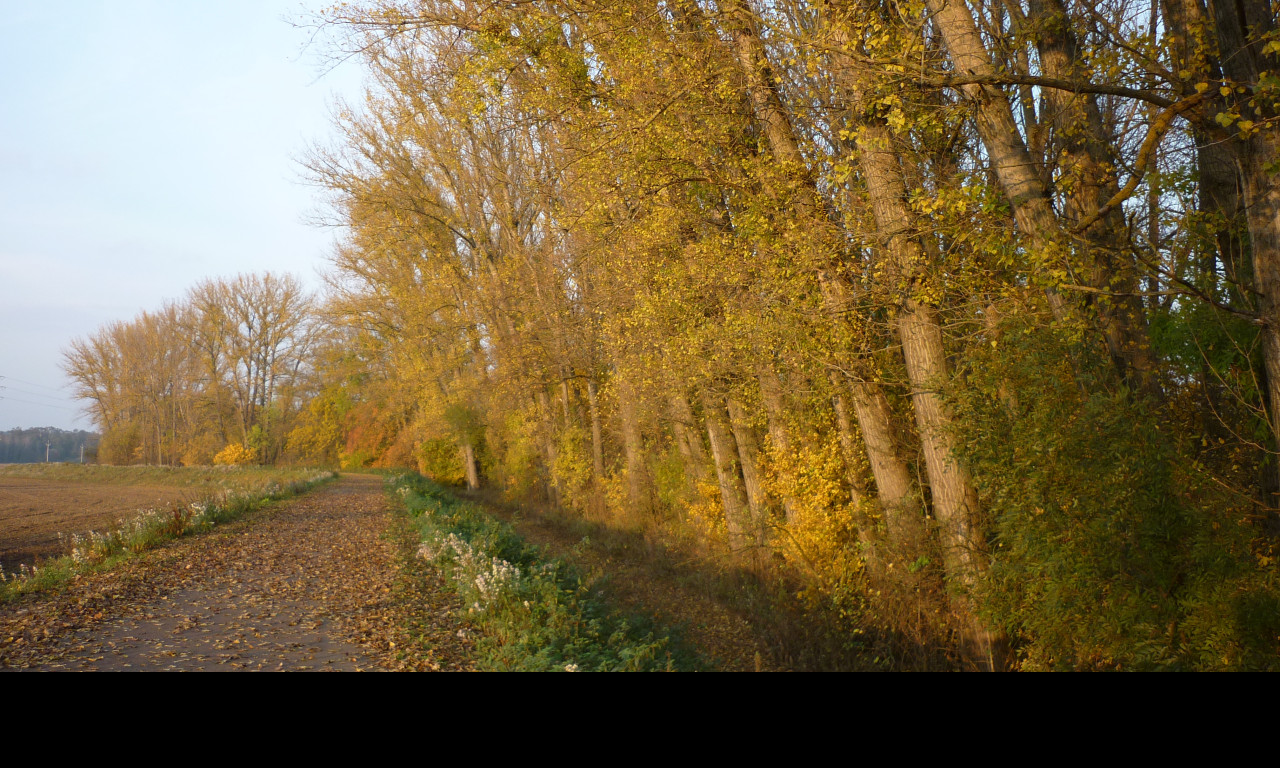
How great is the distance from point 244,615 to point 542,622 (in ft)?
12.3

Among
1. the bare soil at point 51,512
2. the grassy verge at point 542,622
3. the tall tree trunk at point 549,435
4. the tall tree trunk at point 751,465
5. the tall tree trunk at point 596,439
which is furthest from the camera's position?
the tall tree trunk at point 549,435

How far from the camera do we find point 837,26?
717 cm

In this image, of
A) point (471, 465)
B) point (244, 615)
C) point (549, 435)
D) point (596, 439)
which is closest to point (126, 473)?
point (471, 465)

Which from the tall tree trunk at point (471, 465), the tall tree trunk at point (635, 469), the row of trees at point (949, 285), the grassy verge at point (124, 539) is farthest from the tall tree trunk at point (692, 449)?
the tall tree trunk at point (471, 465)

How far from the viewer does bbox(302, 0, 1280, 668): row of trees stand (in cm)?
593

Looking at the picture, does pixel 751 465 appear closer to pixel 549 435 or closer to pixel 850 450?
pixel 850 450

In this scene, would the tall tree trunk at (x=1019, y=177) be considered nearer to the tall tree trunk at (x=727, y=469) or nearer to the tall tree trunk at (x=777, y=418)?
the tall tree trunk at (x=777, y=418)

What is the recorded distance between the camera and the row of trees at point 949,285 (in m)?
5.93

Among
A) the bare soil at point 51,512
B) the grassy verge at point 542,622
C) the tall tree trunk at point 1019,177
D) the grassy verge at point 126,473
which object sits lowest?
the grassy verge at point 542,622

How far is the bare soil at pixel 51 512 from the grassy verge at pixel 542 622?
822 cm

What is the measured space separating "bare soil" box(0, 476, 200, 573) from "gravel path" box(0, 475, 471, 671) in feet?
12.2

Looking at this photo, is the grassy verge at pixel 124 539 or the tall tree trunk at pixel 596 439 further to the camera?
the tall tree trunk at pixel 596 439

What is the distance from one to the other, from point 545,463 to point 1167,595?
24515 mm

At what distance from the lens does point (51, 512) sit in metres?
27.2
